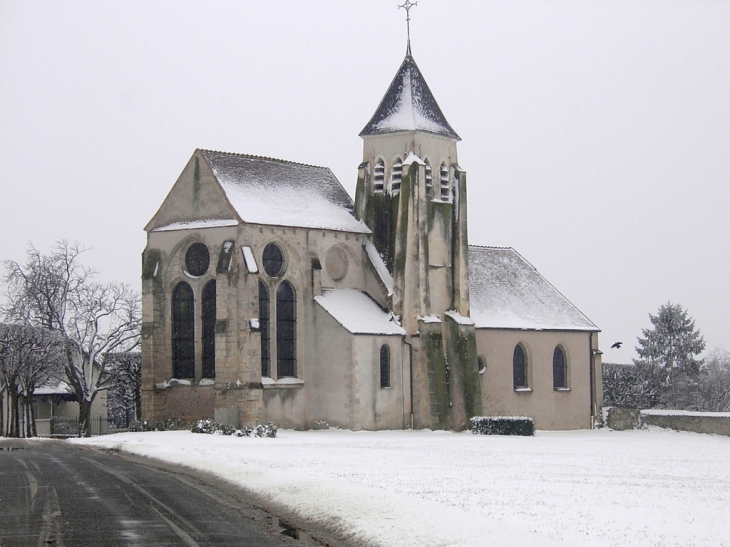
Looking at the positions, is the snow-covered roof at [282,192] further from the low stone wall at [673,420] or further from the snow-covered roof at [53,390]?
the snow-covered roof at [53,390]

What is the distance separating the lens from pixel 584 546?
1664 cm

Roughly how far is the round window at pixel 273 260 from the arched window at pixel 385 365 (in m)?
5.70

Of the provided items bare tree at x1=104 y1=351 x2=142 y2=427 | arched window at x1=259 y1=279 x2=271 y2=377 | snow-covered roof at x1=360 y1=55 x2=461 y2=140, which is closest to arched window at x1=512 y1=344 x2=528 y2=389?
snow-covered roof at x1=360 y1=55 x2=461 y2=140

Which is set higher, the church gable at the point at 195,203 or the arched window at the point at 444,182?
the arched window at the point at 444,182

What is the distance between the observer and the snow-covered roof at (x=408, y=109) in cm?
5444

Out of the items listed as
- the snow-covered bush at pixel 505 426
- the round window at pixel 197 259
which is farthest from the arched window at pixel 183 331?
the snow-covered bush at pixel 505 426

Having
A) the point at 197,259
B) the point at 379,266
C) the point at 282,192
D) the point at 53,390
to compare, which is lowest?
the point at 53,390

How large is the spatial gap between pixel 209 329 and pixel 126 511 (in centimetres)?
2929

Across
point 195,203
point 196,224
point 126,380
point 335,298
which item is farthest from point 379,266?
point 126,380

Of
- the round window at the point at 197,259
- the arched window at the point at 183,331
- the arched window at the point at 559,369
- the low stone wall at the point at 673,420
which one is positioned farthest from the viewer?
the arched window at the point at 559,369

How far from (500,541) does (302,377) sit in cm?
3307

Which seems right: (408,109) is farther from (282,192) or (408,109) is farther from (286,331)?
(286,331)

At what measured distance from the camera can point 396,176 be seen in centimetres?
5406

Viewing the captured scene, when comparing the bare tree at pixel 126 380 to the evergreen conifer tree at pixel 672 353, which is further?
the evergreen conifer tree at pixel 672 353
